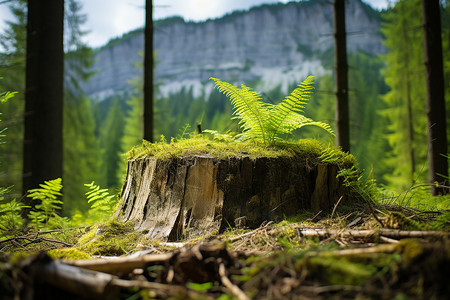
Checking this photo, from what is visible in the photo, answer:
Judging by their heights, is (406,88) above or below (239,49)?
below

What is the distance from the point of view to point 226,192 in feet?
9.99

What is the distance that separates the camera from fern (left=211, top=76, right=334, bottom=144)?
3.43 m

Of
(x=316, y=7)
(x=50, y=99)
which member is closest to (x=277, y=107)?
(x=50, y=99)

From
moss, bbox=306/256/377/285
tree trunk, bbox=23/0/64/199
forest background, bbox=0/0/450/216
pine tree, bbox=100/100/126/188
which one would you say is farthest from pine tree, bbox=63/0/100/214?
moss, bbox=306/256/377/285

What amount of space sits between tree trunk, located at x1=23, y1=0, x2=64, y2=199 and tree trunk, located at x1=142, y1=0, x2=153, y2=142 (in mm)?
2618

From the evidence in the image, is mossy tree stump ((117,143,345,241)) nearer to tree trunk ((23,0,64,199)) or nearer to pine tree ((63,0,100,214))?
tree trunk ((23,0,64,199))

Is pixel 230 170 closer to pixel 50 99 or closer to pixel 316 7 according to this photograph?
pixel 50 99

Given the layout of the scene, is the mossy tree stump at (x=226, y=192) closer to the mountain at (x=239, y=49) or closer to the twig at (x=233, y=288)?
the twig at (x=233, y=288)

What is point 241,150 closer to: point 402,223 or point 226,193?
point 226,193

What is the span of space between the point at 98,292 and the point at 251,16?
261 feet

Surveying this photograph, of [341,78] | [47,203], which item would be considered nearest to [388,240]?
[47,203]

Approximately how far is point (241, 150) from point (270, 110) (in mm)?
611

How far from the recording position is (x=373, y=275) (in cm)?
127

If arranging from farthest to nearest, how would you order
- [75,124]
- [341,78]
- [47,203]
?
[75,124], [341,78], [47,203]
